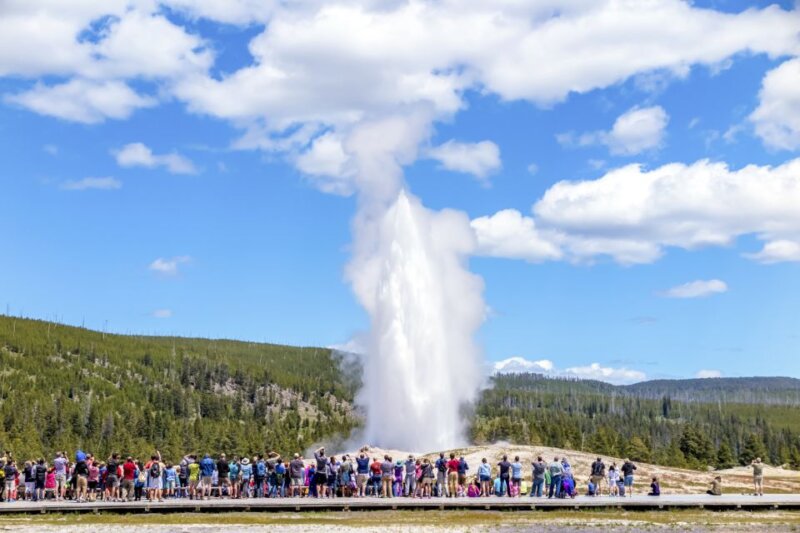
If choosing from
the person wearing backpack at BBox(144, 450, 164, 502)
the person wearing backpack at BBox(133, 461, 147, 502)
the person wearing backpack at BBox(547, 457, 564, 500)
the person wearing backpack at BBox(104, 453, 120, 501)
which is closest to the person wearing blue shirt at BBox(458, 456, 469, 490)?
the person wearing backpack at BBox(547, 457, 564, 500)

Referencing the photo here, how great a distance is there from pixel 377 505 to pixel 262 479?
547 cm

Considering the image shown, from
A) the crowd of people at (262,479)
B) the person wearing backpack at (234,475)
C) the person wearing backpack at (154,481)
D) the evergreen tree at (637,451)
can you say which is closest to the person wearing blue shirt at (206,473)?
the crowd of people at (262,479)

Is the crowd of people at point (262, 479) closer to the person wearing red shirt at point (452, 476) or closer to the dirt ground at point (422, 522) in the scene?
the person wearing red shirt at point (452, 476)

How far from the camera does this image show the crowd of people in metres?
33.3

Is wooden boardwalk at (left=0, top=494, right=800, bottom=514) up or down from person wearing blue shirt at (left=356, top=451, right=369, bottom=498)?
down

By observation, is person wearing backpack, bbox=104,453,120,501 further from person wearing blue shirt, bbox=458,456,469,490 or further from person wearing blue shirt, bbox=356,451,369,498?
person wearing blue shirt, bbox=458,456,469,490

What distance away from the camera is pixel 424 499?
3294 centimetres

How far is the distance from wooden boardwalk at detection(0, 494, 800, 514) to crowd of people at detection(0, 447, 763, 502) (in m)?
1.27

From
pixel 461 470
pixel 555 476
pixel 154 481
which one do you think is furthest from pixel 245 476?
pixel 555 476

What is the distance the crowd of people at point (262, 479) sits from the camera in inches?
1312

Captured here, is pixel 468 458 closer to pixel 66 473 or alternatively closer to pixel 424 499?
pixel 424 499

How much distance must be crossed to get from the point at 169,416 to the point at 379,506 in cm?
14732

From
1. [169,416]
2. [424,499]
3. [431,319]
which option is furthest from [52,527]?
[169,416]

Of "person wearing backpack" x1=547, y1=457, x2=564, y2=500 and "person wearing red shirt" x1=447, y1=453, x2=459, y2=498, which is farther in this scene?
"person wearing red shirt" x1=447, y1=453, x2=459, y2=498
